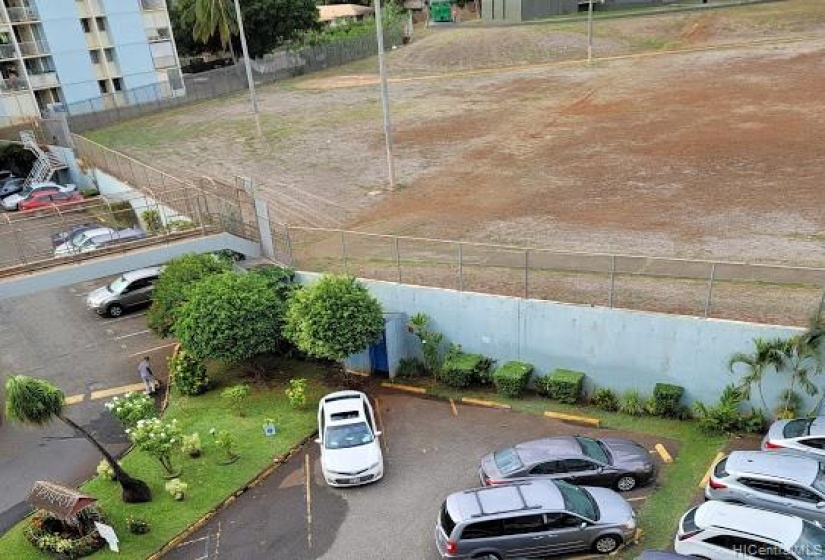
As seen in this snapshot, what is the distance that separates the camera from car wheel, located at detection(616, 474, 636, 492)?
1373 cm

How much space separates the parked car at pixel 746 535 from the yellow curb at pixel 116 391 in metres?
15.3

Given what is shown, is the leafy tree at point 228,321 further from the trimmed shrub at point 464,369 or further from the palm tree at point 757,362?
the palm tree at point 757,362

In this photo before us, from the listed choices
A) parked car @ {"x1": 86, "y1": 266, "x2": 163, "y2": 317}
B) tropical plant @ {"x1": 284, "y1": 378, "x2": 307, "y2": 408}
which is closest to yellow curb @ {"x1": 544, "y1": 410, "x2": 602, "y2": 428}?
tropical plant @ {"x1": 284, "y1": 378, "x2": 307, "y2": 408}

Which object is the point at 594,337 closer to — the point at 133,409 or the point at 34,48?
the point at 133,409

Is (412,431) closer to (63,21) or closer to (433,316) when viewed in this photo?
(433,316)

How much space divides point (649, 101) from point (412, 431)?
28.2 metres

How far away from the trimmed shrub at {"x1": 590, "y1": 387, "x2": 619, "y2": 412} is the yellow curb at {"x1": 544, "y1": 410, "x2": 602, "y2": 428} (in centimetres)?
58

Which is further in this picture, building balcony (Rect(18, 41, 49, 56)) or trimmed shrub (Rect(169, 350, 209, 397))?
building balcony (Rect(18, 41, 49, 56))

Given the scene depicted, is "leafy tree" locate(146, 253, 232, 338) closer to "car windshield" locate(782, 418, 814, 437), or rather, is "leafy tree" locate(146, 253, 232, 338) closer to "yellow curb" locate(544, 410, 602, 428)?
"yellow curb" locate(544, 410, 602, 428)

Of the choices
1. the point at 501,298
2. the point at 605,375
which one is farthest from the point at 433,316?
the point at 605,375

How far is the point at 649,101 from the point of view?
3744 centimetres

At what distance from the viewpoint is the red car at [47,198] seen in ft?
113

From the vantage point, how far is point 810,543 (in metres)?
10.6

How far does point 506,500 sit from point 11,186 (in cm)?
3764
